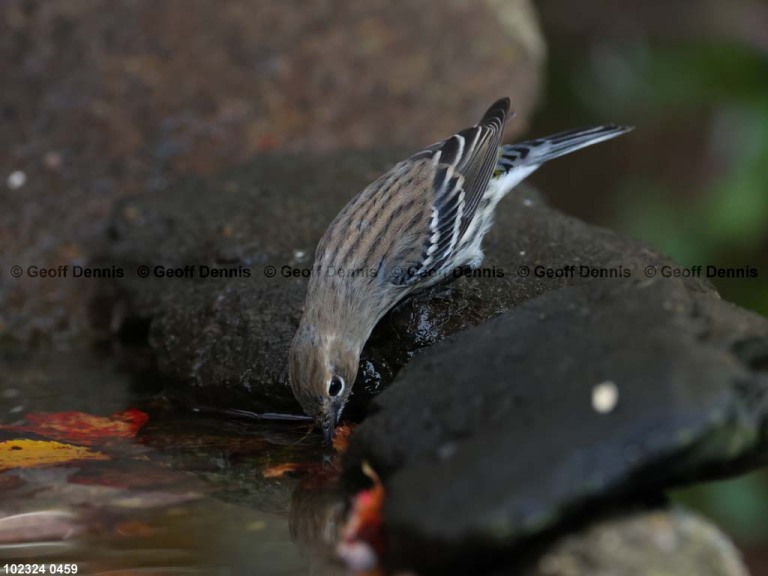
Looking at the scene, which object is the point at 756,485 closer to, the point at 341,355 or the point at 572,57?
the point at 341,355

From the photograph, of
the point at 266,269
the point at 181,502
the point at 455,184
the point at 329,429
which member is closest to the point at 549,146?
the point at 455,184

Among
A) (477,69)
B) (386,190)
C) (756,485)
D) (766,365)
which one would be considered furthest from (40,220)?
(756,485)

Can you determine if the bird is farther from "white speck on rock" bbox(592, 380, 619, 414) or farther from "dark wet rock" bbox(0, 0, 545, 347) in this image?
"dark wet rock" bbox(0, 0, 545, 347)

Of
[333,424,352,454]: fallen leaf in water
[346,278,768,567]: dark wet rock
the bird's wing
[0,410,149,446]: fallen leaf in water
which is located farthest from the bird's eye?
[0,410,149,446]: fallen leaf in water

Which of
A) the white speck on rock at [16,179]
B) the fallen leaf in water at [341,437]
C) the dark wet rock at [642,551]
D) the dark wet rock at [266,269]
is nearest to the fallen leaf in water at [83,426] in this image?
the dark wet rock at [266,269]

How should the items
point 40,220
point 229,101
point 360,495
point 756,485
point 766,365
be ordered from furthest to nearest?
1. point 756,485
2. point 229,101
3. point 40,220
4. point 360,495
5. point 766,365

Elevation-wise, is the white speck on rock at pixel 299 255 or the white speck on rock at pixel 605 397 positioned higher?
the white speck on rock at pixel 605 397

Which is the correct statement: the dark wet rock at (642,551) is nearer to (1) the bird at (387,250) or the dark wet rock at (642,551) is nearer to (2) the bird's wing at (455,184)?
(1) the bird at (387,250)
